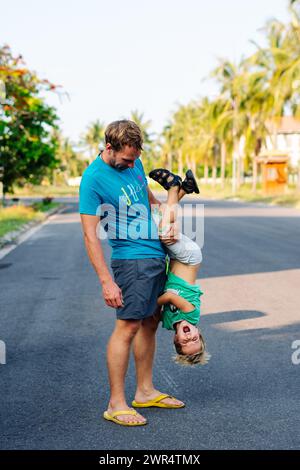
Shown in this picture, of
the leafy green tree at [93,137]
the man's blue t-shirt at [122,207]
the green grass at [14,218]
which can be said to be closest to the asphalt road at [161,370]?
the man's blue t-shirt at [122,207]

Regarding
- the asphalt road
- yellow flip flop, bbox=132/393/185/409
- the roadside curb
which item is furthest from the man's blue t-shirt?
the roadside curb

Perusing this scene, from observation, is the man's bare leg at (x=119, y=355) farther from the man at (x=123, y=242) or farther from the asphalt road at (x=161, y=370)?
the asphalt road at (x=161, y=370)

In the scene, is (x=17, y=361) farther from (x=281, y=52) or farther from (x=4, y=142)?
(x=281, y=52)

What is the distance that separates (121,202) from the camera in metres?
5.10

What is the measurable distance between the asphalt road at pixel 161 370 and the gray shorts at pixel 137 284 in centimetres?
68

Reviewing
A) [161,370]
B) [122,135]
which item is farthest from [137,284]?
[161,370]

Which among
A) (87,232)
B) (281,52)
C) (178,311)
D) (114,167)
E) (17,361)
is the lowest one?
(17,361)

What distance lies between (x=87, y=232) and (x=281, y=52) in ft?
151

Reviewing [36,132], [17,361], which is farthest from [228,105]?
[17,361]

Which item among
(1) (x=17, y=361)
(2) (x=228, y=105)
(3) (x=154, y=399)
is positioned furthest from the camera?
(2) (x=228, y=105)

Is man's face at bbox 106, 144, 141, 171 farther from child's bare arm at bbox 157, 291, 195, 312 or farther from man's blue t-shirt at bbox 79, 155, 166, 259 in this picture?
child's bare arm at bbox 157, 291, 195, 312

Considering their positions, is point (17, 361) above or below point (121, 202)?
below

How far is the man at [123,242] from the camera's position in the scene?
16.5ft

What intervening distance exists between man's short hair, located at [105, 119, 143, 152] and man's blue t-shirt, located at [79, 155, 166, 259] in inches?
7.3
